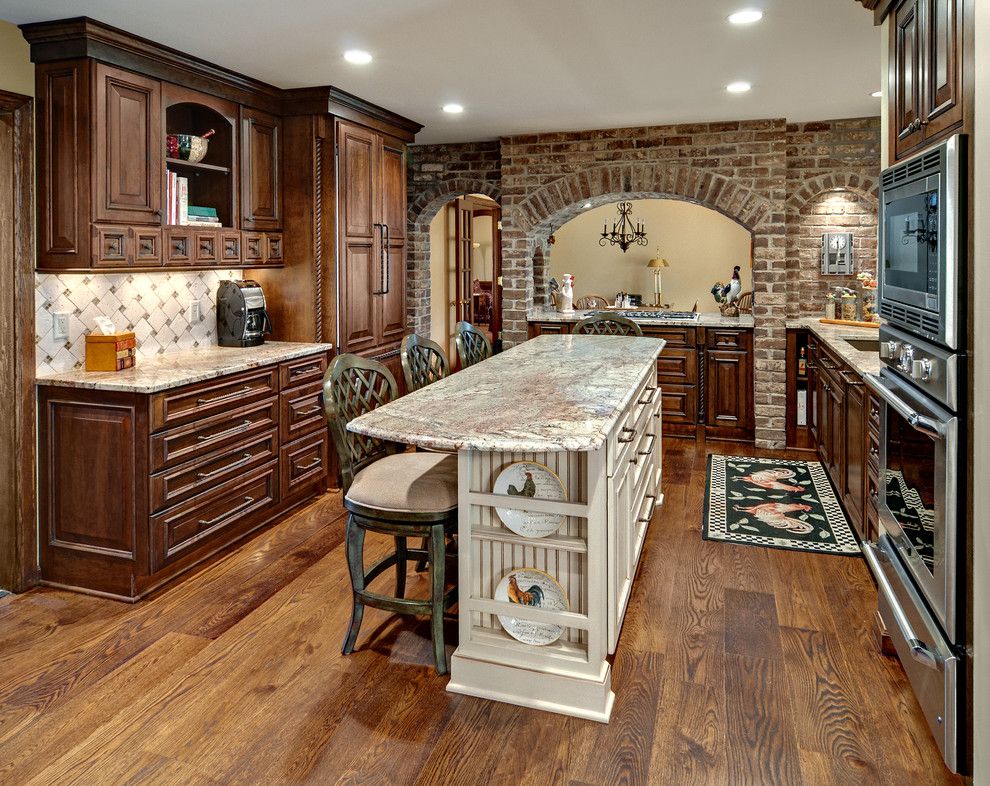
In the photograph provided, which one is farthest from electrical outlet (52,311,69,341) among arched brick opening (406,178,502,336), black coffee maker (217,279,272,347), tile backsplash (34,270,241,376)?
arched brick opening (406,178,502,336)

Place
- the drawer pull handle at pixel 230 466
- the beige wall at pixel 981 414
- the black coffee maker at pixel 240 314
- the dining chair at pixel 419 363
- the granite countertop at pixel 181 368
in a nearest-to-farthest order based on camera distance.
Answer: the beige wall at pixel 981 414, the granite countertop at pixel 181 368, the dining chair at pixel 419 363, the drawer pull handle at pixel 230 466, the black coffee maker at pixel 240 314

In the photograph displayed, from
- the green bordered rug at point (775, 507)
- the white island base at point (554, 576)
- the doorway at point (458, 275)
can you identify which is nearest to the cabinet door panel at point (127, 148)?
the white island base at point (554, 576)

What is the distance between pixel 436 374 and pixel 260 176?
1785 millimetres

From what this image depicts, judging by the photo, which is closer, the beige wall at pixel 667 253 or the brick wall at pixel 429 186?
the brick wall at pixel 429 186

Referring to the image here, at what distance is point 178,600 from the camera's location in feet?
10.5

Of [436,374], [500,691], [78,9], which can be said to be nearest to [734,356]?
[436,374]

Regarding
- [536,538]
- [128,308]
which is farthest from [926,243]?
[128,308]

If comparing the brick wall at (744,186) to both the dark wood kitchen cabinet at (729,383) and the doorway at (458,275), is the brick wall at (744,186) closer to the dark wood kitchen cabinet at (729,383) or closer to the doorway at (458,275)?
the dark wood kitchen cabinet at (729,383)

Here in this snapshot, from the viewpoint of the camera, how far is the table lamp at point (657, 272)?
10.1 meters

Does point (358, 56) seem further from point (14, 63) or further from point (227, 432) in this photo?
point (227, 432)

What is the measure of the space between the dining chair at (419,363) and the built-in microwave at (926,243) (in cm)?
187

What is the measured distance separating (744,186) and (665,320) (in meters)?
1.17

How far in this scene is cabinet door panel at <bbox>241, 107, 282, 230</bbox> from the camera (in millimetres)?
4297

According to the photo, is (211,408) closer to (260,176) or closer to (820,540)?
(260,176)
